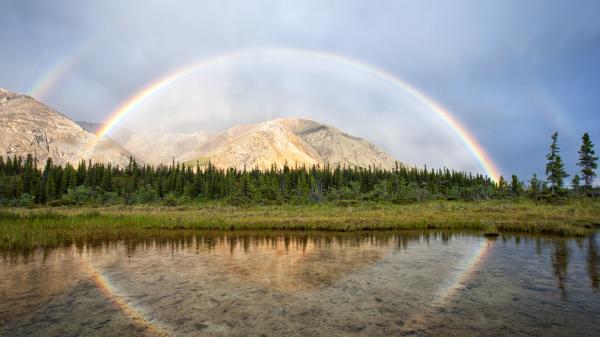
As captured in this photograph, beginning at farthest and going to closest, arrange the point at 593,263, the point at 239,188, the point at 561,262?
the point at 239,188, the point at 561,262, the point at 593,263

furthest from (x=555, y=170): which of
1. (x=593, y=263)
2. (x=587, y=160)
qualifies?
(x=593, y=263)

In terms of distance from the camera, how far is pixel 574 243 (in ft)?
75.4

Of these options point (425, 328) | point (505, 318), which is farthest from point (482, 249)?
point (425, 328)

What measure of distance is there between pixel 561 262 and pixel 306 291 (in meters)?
13.5

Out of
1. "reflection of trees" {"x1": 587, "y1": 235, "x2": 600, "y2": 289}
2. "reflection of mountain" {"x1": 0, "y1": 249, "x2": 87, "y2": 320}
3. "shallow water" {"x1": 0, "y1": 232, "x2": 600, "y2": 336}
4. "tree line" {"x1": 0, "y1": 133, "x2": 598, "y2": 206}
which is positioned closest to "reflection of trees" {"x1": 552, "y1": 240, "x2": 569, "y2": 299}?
"shallow water" {"x1": 0, "y1": 232, "x2": 600, "y2": 336}

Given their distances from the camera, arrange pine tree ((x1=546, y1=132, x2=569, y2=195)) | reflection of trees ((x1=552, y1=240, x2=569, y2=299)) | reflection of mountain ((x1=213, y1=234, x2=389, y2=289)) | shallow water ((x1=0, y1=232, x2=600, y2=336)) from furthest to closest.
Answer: pine tree ((x1=546, y1=132, x2=569, y2=195)), reflection of mountain ((x1=213, y1=234, x2=389, y2=289)), reflection of trees ((x1=552, y1=240, x2=569, y2=299)), shallow water ((x1=0, y1=232, x2=600, y2=336))

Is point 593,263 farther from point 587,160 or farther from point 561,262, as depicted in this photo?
point 587,160

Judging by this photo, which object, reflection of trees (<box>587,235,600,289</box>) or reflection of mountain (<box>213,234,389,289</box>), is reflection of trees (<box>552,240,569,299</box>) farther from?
reflection of mountain (<box>213,234,389,289</box>)

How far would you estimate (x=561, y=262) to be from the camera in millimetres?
17031

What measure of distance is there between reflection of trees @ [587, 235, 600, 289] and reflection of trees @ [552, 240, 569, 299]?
34.8 inches

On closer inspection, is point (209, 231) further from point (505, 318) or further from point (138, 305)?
point (505, 318)

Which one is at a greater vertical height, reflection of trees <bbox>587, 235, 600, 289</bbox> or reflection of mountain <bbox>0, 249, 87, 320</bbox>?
reflection of trees <bbox>587, 235, 600, 289</bbox>

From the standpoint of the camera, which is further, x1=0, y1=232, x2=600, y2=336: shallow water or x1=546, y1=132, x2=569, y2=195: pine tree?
x1=546, y1=132, x2=569, y2=195: pine tree

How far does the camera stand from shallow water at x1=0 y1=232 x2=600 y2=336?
9.65 metres
